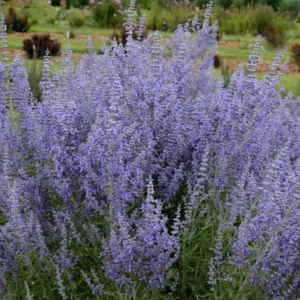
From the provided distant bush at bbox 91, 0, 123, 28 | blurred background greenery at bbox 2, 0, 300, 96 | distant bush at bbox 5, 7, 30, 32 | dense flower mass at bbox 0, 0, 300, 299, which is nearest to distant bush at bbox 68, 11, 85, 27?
blurred background greenery at bbox 2, 0, 300, 96

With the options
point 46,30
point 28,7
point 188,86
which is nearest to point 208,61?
point 188,86

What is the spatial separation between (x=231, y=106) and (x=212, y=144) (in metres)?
0.30

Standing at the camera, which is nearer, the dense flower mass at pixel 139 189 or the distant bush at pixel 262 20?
the dense flower mass at pixel 139 189

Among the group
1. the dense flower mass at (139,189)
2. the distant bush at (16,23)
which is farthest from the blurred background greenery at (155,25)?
the dense flower mass at (139,189)

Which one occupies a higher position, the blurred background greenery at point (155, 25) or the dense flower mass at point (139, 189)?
the dense flower mass at point (139, 189)

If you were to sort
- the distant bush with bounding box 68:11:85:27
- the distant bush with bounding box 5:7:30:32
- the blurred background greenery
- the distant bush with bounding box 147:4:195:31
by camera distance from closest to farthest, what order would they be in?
the blurred background greenery, the distant bush with bounding box 5:7:30:32, the distant bush with bounding box 147:4:195:31, the distant bush with bounding box 68:11:85:27

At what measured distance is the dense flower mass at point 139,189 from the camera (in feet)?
8.57

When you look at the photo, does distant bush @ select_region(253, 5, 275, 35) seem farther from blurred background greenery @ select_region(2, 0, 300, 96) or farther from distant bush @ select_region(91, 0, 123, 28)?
distant bush @ select_region(91, 0, 123, 28)

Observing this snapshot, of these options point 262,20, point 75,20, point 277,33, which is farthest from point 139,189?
point 262,20

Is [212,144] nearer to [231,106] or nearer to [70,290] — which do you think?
[231,106]

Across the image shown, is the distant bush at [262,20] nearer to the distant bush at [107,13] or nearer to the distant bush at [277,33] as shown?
the distant bush at [277,33]

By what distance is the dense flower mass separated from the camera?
8.57ft

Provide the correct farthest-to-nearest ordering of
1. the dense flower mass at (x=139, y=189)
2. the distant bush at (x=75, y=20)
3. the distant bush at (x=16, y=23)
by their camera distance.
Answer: the distant bush at (x=75, y=20) → the distant bush at (x=16, y=23) → the dense flower mass at (x=139, y=189)

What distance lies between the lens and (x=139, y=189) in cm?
287
